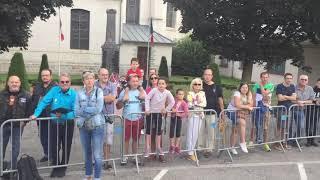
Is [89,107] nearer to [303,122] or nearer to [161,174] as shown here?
[161,174]

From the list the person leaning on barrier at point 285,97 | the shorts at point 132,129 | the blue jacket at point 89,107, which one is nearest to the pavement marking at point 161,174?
the shorts at point 132,129

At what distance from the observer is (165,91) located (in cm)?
867

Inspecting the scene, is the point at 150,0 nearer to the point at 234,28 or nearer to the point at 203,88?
the point at 234,28

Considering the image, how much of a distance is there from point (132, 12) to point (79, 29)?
8.50 m

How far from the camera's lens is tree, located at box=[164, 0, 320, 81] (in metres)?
16.3

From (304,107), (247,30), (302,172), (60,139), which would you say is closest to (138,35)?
(247,30)

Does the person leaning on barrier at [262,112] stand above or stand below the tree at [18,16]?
below

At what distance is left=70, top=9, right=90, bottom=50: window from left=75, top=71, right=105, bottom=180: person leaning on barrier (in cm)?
2787

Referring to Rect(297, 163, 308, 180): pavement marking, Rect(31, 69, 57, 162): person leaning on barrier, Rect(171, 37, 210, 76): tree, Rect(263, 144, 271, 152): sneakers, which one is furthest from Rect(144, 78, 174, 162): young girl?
Rect(171, 37, 210, 76): tree

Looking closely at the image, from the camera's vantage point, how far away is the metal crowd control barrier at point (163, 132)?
8398mm

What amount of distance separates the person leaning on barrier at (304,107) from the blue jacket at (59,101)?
5.45 m

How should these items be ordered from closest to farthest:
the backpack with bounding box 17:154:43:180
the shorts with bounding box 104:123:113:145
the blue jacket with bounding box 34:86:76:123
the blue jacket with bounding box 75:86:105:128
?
the backpack with bounding box 17:154:43:180, the blue jacket with bounding box 75:86:105:128, the blue jacket with bounding box 34:86:76:123, the shorts with bounding box 104:123:113:145

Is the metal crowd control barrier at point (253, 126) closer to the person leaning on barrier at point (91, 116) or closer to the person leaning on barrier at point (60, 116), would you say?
the person leaning on barrier at point (91, 116)

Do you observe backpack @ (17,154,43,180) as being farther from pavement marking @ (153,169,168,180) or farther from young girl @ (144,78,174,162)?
young girl @ (144,78,174,162)
